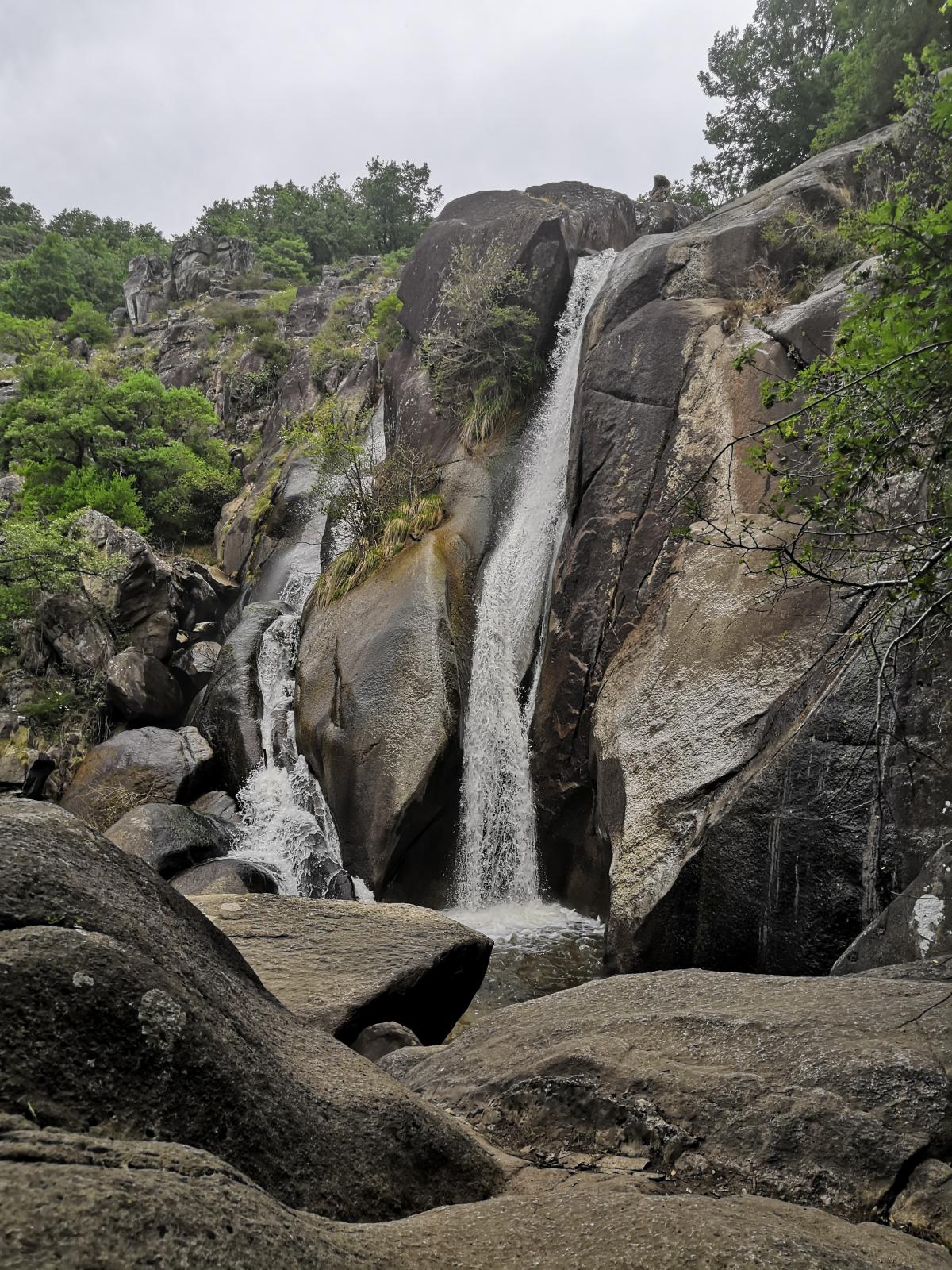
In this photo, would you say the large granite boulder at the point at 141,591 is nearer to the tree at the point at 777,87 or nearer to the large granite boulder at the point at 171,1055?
the large granite boulder at the point at 171,1055

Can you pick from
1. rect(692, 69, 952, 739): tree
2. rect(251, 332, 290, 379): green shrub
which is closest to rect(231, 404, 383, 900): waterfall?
rect(692, 69, 952, 739): tree

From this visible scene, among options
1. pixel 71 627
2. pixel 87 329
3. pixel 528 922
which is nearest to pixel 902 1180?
pixel 528 922

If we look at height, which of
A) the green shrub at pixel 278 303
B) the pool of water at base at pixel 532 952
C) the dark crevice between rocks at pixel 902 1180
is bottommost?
the pool of water at base at pixel 532 952

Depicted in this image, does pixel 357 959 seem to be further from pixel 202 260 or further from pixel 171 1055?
pixel 202 260

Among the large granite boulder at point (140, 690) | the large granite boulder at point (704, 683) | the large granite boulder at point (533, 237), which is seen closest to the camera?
the large granite boulder at point (704, 683)

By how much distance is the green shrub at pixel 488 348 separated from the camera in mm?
16469

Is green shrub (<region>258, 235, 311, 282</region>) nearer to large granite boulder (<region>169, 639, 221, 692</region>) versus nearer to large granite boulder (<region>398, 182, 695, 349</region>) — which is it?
large granite boulder (<region>398, 182, 695, 349</region>)

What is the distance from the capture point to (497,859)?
11008 mm

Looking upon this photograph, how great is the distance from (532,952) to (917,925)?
5241 mm

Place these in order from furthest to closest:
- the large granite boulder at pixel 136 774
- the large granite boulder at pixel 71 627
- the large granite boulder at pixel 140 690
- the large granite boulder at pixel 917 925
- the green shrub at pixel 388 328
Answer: the green shrub at pixel 388 328, the large granite boulder at pixel 71 627, the large granite boulder at pixel 140 690, the large granite boulder at pixel 136 774, the large granite boulder at pixel 917 925

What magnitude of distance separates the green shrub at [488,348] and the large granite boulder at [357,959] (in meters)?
12.2

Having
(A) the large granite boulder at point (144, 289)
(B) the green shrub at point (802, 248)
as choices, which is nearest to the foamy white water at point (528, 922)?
(B) the green shrub at point (802, 248)

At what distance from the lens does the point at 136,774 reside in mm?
14422

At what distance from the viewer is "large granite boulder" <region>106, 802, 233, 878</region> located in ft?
38.3
